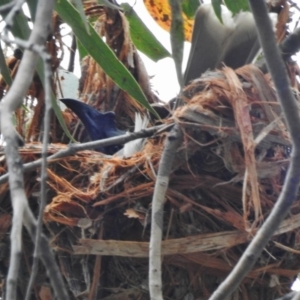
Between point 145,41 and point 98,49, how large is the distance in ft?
1.67

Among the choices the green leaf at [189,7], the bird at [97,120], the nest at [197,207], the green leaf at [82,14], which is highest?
the green leaf at [189,7]

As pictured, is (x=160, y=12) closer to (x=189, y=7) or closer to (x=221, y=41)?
(x=189, y=7)

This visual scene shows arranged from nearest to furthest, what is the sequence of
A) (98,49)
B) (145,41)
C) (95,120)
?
1. (98,49)
2. (95,120)
3. (145,41)

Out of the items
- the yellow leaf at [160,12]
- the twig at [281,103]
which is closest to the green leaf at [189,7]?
the yellow leaf at [160,12]

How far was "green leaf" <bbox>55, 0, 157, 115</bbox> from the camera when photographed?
1715 mm

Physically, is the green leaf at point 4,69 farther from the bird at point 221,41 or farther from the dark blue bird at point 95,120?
the bird at point 221,41

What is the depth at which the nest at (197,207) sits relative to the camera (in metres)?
1.58

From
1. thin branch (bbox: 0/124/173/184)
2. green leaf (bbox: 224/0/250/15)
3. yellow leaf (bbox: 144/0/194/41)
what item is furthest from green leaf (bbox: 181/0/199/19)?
thin branch (bbox: 0/124/173/184)

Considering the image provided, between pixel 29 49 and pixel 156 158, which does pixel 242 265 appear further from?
pixel 156 158

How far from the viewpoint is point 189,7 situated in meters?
2.08

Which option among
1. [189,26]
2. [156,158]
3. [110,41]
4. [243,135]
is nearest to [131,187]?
[156,158]

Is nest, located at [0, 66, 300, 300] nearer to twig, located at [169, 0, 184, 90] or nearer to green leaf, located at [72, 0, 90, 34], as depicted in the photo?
twig, located at [169, 0, 184, 90]

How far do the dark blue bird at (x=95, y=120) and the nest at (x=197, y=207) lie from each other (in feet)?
0.99

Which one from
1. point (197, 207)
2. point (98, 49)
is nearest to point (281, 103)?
point (197, 207)
